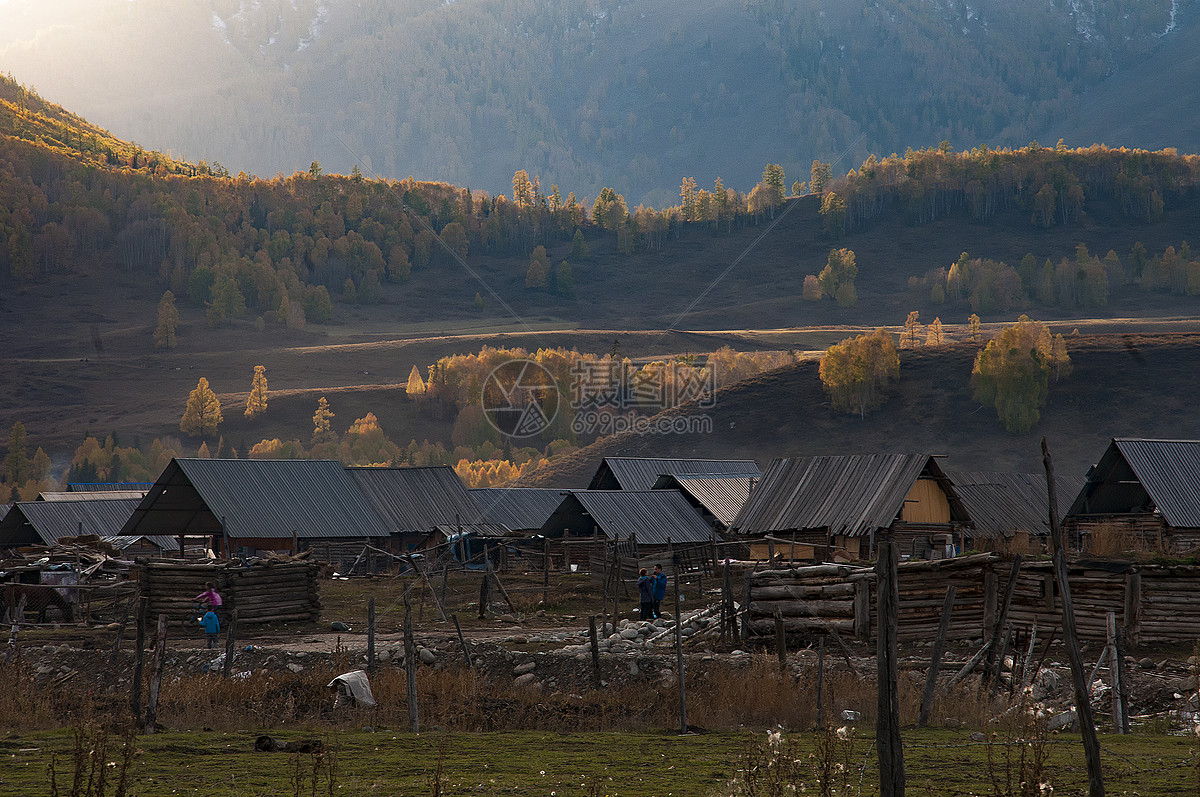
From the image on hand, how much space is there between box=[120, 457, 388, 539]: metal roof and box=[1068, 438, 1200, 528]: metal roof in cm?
2869

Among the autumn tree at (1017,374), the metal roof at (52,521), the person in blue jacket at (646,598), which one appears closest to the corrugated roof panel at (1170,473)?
the person in blue jacket at (646,598)

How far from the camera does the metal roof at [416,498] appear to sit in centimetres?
5053

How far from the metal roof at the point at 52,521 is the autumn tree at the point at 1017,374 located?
261 ft

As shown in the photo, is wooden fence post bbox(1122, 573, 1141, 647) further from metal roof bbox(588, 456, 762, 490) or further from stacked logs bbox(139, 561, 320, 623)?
metal roof bbox(588, 456, 762, 490)

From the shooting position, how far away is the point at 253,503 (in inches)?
1812

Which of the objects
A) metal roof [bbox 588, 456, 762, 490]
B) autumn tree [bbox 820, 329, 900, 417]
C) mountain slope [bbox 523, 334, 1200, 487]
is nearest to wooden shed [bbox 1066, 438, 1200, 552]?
metal roof [bbox 588, 456, 762, 490]

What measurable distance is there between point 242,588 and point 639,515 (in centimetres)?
2376

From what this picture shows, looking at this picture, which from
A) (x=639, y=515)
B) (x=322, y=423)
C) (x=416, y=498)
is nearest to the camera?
(x=639, y=515)

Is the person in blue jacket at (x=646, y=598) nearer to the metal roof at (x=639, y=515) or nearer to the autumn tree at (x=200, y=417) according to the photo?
the metal roof at (x=639, y=515)

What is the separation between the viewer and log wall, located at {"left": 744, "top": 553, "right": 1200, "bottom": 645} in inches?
816

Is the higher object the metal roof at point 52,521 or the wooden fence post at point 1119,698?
the wooden fence post at point 1119,698

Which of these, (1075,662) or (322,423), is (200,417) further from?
(1075,662)

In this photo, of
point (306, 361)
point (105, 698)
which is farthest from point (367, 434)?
point (105, 698)

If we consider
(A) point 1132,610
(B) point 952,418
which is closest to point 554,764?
(A) point 1132,610
